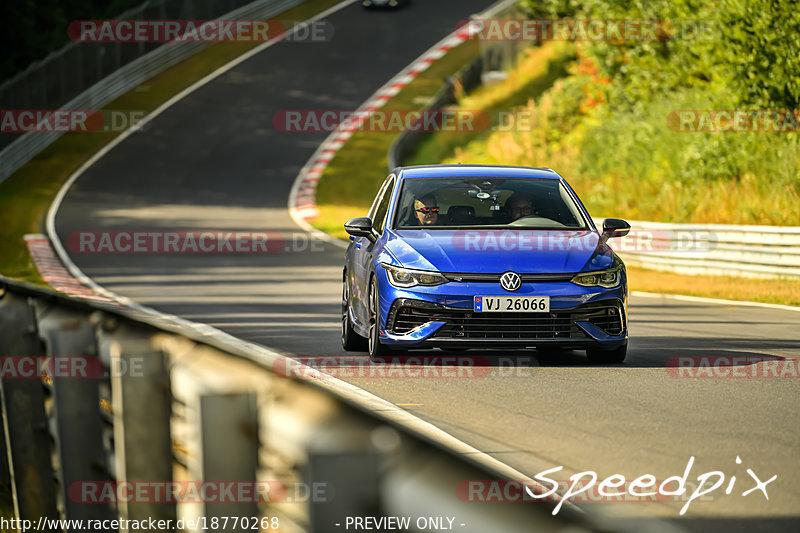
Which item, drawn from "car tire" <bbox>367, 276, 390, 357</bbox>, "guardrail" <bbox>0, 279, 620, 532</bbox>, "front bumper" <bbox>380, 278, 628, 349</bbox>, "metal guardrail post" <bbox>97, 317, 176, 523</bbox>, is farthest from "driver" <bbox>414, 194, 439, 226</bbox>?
"metal guardrail post" <bbox>97, 317, 176, 523</bbox>

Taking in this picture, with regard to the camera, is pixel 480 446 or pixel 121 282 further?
pixel 121 282

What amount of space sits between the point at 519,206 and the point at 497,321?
178 cm

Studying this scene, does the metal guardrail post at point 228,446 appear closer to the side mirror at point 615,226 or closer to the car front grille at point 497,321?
the car front grille at point 497,321

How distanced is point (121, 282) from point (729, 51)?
44.0ft

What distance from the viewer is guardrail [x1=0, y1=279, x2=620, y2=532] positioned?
2.38 m

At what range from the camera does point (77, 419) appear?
4.42 metres

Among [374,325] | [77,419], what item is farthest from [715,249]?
[77,419]

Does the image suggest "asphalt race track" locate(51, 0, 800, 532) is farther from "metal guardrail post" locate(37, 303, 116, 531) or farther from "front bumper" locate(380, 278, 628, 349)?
"metal guardrail post" locate(37, 303, 116, 531)

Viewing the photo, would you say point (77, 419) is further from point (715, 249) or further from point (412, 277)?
point (715, 249)

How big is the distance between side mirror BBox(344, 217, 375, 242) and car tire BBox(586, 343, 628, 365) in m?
2.15

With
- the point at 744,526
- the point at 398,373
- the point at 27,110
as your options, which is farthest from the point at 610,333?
the point at 27,110

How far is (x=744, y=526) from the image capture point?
5.64 meters

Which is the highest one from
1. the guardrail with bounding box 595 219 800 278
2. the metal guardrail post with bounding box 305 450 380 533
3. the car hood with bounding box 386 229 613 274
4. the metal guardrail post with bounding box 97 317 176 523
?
the metal guardrail post with bounding box 305 450 380 533

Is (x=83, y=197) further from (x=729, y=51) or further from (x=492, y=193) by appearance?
(x=492, y=193)
